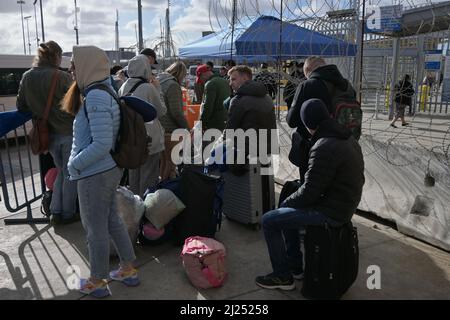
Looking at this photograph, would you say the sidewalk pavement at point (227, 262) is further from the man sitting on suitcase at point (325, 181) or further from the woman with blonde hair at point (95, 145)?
the man sitting on suitcase at point (325, 181)

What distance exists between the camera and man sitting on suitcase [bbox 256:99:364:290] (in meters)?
2.65

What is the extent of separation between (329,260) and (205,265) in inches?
36.0

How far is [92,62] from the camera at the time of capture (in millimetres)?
2664

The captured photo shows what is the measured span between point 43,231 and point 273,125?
263cm

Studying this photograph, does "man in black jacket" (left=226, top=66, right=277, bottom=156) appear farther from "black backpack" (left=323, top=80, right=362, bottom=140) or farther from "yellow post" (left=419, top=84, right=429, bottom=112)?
"yellow post" (left=419, top=84, right=429, bottom=112)

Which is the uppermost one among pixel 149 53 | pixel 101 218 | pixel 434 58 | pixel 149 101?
pixel 434 58

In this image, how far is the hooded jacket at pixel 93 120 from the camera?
2.56 meters

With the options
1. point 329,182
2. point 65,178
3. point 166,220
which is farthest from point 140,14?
point 329,182

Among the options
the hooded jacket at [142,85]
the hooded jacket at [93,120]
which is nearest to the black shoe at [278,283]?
the hooded jacket at [93,120]

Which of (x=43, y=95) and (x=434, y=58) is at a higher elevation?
(x=434, y=58)

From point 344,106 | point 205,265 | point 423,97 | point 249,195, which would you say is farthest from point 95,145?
point 423,97

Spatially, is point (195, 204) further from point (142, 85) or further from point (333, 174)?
point (333, 174)

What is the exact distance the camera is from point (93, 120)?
2.55 m
